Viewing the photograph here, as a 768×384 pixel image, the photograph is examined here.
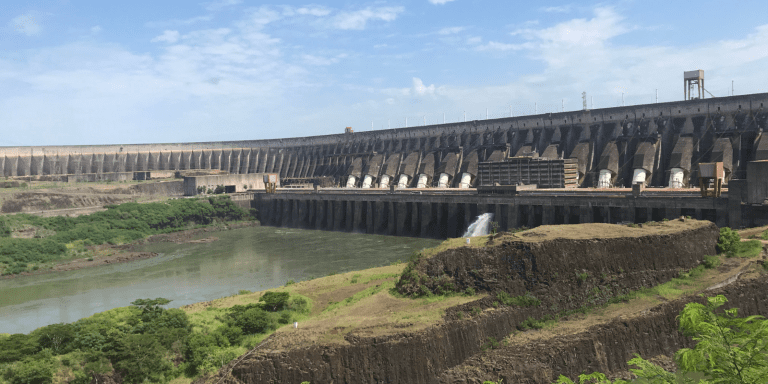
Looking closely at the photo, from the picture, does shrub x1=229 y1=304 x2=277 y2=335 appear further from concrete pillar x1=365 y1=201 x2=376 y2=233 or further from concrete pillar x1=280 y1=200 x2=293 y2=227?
concrete pillar x1=280 y1=200 x2=293 y2=227

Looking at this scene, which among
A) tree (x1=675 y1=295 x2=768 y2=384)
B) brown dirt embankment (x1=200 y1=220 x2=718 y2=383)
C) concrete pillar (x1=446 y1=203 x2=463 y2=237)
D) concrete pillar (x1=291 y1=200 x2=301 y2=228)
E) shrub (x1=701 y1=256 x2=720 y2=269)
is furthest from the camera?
concrete pillar (x1=291 y1=200 x2=301 y2=228)

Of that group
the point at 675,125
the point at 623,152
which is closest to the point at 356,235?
the point at 623,152

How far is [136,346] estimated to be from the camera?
1872 cm

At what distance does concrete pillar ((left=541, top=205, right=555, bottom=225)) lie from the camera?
148 feet

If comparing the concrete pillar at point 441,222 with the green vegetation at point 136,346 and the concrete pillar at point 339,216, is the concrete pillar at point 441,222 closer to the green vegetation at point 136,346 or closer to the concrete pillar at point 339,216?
the concrete pillar at point 339,216

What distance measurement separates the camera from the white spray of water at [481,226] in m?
47.7

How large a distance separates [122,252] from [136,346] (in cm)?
4055

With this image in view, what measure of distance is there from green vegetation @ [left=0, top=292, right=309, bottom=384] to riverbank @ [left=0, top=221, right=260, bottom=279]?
97.2 ft

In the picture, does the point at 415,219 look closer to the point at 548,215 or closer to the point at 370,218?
the point at 370,218

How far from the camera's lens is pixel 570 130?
73.2 meters

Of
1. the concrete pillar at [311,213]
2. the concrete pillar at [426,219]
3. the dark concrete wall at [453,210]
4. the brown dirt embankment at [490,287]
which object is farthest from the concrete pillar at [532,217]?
the concrete pillar at [311,213]

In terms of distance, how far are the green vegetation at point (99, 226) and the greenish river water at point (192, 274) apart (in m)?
4.95

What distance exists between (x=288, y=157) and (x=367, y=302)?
94529 mm

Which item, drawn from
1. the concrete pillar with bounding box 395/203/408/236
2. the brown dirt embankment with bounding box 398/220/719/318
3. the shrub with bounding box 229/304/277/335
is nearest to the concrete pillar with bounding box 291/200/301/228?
the concrete pillar with bounding box 395/203/408/236
